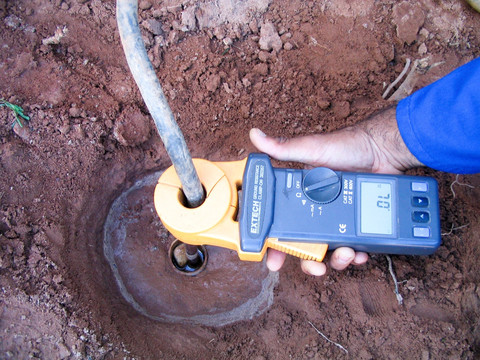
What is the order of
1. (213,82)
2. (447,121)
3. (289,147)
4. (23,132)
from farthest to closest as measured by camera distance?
(213,82) < (289,147) < (23,132) < (447,121)

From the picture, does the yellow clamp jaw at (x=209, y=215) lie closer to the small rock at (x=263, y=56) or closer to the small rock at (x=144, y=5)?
the small rock at (x=263, y=56)

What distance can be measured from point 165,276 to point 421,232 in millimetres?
1138

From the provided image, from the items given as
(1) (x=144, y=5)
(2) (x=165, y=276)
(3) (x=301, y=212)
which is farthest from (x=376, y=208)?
(1) (x=144, y=5)

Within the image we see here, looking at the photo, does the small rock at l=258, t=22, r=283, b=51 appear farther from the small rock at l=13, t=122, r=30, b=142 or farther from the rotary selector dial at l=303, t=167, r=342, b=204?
the small rock at l=13, t=122, r=30, b=142

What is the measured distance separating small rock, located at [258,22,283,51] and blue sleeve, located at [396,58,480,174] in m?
0.68

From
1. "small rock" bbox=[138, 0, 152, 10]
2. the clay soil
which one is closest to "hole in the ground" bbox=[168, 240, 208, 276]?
the clay soil

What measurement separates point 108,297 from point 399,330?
3.91 feet

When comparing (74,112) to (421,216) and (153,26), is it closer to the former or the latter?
(153,26)

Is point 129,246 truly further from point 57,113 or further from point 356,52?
point 356,52

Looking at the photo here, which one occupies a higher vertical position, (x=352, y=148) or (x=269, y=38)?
(x=269, y=38)

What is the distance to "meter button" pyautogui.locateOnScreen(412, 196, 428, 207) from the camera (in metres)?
1.46

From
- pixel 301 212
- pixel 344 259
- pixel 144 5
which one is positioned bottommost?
pixel 344 259

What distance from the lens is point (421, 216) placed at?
56.8 inches

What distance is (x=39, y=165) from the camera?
66.3 inches
